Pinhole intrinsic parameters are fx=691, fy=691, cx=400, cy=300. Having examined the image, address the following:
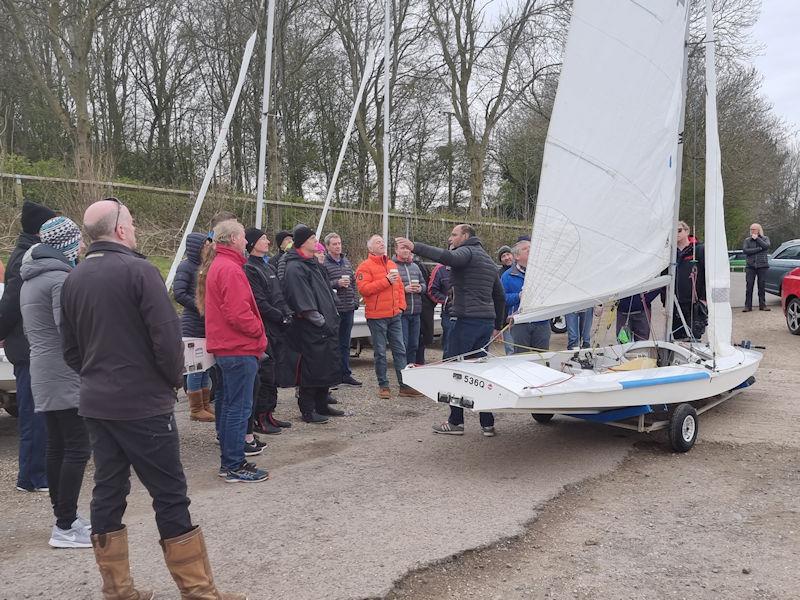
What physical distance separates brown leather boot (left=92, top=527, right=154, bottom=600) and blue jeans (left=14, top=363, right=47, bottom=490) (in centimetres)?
177

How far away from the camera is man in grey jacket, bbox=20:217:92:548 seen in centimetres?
378

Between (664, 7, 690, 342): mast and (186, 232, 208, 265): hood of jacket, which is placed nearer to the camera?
(186, 232, 208, 265): hood of jacket

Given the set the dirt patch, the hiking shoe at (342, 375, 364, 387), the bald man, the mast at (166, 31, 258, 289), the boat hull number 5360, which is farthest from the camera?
the mast at (166, 31, 258, 289)

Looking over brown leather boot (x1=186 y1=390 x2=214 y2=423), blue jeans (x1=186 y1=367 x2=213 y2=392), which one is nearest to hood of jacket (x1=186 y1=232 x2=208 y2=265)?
blue jeans (x1=186 y1=367 x2=213 y2=392)

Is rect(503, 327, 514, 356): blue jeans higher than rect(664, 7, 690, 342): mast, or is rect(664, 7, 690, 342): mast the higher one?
rect(664, 7, 690, 342): mast

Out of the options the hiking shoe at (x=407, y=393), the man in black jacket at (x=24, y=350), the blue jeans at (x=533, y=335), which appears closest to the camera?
the man in black jacket at (x=24, y=350)

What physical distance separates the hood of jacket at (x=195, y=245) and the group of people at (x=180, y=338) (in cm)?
2

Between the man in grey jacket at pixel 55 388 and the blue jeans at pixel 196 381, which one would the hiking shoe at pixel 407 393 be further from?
the man in grey jacket at pixel 55 388

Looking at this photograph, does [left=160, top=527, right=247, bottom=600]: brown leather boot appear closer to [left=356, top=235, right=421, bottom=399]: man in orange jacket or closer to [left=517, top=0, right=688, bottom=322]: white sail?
[left=517, top=0, right=688, bottom=322]: white sail

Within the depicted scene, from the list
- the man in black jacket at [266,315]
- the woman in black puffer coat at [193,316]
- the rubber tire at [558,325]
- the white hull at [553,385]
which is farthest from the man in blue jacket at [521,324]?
the rubber tire at [558,325]

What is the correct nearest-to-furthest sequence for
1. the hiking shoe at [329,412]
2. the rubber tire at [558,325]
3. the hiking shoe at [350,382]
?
1. the hiking shoe at [329,412]
2. the hiking shoe at [350,382]
3. the rubber tire at [558,325]

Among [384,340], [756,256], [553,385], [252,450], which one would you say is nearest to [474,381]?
[553,385]

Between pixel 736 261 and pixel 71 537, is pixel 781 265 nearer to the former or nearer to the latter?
pixel 736 261

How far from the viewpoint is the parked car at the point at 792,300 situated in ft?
38.8
